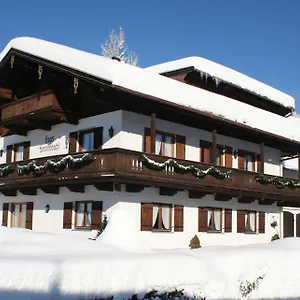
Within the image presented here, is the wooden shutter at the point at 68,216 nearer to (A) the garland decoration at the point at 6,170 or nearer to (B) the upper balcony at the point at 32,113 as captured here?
(A) the garland decoration at the point at 6,170

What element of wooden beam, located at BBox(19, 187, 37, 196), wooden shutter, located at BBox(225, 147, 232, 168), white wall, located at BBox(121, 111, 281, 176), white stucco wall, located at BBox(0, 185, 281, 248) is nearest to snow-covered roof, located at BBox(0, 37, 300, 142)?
white wall, located at BBox(121, 111, 281, 176)

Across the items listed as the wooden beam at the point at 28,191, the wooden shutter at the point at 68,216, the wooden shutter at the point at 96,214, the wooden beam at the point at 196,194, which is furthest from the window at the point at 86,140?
the wooden beam at the point at 196,194

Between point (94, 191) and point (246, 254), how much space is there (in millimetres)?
7244

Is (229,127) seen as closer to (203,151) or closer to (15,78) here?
(203,151)

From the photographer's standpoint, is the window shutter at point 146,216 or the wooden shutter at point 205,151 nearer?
the window shutter at point 146,216

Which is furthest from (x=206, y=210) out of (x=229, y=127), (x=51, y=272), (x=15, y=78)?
(x=51, y=272)

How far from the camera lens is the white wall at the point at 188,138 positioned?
20109 mm

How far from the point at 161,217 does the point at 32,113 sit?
721 cm

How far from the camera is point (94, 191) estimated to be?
2036 centimetres

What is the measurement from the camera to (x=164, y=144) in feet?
70.6

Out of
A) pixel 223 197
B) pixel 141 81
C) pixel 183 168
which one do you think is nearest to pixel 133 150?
pixel 183 168

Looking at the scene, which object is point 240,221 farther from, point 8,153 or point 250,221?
point 8,153

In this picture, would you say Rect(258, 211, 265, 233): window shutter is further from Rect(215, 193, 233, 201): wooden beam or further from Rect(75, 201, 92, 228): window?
Rect(75, 201, 92, 228): window

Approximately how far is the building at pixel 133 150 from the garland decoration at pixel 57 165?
0.05m
